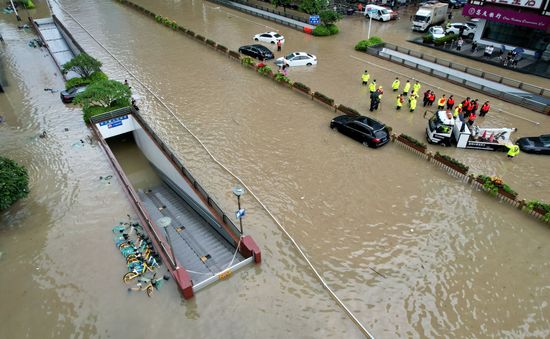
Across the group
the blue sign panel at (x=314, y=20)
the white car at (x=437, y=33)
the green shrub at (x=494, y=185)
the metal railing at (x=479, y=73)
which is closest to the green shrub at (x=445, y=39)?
the white car at (x=437, y=33)

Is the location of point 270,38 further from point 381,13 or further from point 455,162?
point 455,162

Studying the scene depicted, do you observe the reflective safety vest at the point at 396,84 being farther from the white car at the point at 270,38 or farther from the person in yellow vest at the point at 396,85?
the white car at the point at 270,38

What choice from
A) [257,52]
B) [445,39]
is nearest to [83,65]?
[257,52]

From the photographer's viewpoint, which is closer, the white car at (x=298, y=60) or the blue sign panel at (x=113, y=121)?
the blue sign panel at (x=113, y=121)

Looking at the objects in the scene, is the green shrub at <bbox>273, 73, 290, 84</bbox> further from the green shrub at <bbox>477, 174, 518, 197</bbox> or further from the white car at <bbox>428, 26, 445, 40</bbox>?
the white car at <bbox>428, 26, 445, 40</bbox>

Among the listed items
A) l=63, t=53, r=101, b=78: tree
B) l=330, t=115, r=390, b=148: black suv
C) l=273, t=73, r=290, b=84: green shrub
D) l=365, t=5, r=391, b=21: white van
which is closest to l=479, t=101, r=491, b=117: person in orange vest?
l=330, t=115, r=390, b=148: black suv

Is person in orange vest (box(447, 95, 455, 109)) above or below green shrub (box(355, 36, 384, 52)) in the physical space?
below

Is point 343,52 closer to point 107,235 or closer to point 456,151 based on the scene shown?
point 456,151
